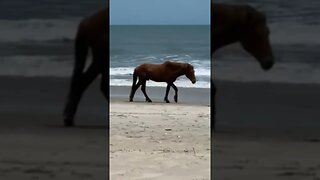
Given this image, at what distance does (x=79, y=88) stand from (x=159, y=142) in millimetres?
2694

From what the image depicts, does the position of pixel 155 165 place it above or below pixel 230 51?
below

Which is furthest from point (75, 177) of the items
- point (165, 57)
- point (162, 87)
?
point (165, 57)

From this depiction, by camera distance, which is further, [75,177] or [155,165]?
[155,165]

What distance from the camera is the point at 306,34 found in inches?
61.2

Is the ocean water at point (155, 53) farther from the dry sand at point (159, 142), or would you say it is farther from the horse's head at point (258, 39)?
the horse's head at point (258, 39)

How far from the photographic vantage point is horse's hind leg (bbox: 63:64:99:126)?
159cm

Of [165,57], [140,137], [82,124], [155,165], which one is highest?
[82,124]

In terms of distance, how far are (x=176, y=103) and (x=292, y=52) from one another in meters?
6.23

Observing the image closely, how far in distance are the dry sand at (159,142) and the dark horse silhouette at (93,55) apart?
1.13 meters

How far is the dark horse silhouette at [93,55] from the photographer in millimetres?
1556

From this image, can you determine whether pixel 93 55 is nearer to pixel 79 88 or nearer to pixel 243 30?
pixel 79 88

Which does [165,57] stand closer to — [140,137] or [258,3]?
[140,137]

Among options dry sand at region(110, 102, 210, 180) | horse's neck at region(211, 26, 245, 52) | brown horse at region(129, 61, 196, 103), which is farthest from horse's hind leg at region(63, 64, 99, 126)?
brown horse at region(129, 61, 196, 103)

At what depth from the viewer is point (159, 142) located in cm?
425
